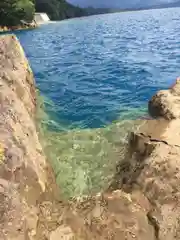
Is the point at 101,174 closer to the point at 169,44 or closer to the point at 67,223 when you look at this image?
the point at 67,223

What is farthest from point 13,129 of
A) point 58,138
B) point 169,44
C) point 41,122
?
point 169,44

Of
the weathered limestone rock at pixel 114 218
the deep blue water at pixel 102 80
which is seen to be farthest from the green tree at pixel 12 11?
the weathered limestone rock at pixel 114 218

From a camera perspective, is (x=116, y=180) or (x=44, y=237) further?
(x=116, y=180)

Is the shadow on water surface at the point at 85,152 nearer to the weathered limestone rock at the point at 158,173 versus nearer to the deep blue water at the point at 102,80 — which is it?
the weathered limestone rock at the point at 158,173

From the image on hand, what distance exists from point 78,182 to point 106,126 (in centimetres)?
352

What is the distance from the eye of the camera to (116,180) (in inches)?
269

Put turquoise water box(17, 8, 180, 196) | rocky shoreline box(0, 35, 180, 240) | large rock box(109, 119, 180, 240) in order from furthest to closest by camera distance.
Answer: turquoise water box(17, 8, 180, 196) → large rock box(109, 119, 180, 240) → rocky shoreline box(0, 35, 180, 240)

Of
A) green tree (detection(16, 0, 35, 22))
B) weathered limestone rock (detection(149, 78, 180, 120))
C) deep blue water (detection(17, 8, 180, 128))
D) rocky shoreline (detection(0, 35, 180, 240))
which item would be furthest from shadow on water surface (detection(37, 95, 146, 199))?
green tree (detection(16, 0, 35, 22))

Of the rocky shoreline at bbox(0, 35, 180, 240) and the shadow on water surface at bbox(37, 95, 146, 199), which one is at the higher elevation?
the rocky shoreline at bbox(0, 35, 180, 240)

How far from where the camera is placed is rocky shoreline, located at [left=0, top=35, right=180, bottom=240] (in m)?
4.54

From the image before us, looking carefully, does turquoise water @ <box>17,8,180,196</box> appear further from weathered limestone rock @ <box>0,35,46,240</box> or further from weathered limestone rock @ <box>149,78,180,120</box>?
weathered limestone rock @ <box>0,35,46,240</box>

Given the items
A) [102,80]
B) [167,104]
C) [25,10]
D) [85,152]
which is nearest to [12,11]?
[25,10]

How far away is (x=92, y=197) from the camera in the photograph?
587 centimetres

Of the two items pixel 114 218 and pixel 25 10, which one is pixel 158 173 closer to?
pixel 114 218
